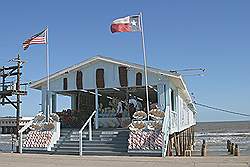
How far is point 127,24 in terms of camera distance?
64.0 ft

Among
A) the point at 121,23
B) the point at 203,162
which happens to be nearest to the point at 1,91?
the point at 121,23

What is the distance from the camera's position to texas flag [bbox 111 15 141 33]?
19.4 meters

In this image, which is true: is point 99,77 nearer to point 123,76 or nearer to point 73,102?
point 123,76

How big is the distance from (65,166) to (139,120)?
5.79 metres

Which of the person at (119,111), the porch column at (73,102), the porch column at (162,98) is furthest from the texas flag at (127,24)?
the porch column at (73,102)

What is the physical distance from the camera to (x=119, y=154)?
17.2 m

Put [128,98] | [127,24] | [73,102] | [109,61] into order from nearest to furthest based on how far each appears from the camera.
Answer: [127,24], [109,61], [128,98], [73,102]

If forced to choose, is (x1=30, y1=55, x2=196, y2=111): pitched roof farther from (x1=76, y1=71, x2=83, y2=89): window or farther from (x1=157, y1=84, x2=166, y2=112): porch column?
(x1=157, y1=84, x2=166, y2=112): porch column

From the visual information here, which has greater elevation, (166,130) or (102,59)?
(102,59)

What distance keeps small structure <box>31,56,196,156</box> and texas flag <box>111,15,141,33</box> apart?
6.30ft

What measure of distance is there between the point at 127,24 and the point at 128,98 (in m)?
5.88

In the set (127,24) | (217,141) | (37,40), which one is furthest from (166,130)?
(217,141)

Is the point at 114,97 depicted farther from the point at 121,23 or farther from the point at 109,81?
the point at 121,23

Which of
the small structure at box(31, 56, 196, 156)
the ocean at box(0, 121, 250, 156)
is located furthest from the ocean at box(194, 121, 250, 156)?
the small structure at box(31, 56, 196, 156)
